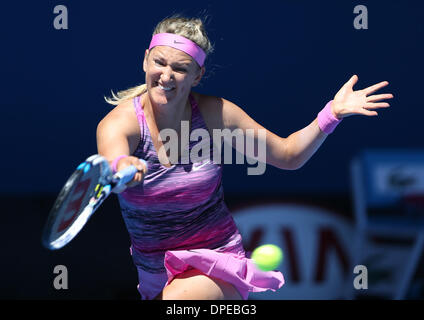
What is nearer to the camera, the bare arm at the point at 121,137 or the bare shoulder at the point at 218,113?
the bare arm at the point at 121,137

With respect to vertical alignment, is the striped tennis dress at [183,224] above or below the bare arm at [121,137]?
below

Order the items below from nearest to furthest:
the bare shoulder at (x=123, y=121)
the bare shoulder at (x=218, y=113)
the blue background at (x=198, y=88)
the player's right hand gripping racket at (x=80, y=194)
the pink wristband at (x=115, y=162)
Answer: the player's right hand gripping racket at (x=80, y=194)
the pink wristband at (x=115, y=162)
the bare shoulder at (x=123, y=121)
the bare shoulder at (x=218, y=113)
the blue background at (x=198, y=88)

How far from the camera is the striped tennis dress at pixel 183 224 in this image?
10.8 feet

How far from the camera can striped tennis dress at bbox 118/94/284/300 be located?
3.29m

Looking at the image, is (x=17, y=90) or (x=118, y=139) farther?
→ (x=17, y=90)

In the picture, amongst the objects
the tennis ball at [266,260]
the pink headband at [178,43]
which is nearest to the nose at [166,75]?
the pink headband at [178,43]

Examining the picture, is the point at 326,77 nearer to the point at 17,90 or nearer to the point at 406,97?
the point at 406,97

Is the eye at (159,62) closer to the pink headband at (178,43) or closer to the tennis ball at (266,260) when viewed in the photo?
the pink headband at (178,43)

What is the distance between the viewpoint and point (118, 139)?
314cm

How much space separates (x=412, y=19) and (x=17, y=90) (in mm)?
2874

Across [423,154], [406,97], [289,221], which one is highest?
[406,97]

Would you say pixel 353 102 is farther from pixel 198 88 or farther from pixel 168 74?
pixel 198 88

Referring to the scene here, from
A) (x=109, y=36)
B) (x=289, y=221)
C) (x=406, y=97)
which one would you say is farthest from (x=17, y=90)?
(x=406, y=97)
